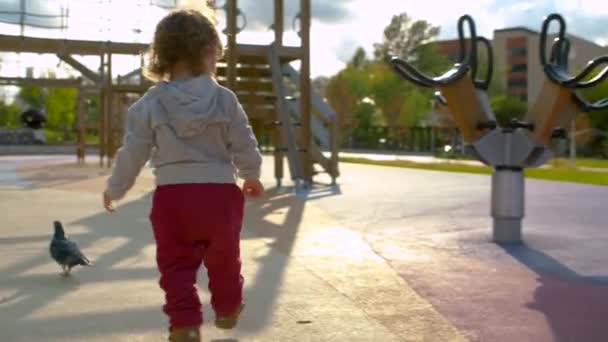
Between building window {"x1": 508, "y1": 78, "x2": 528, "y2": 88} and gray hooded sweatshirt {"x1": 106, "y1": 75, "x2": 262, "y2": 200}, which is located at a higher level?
building window {"x1": 508, "y1": 78, "x2": 528, "y2": 88}

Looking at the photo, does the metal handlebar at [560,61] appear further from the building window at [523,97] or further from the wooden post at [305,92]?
the building window at [523,97]

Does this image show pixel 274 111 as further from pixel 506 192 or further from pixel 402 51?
pixel 402 51

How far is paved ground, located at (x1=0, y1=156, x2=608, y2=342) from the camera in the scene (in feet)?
14.4

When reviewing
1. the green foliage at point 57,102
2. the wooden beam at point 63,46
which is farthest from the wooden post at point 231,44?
the green foliage at point 57,102

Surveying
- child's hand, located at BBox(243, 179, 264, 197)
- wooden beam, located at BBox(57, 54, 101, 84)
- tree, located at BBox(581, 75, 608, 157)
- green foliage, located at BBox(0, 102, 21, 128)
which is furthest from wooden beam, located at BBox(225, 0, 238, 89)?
green foliage, located at BBox(0, 102, 21, 128)

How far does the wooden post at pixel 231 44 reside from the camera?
46.6 feet

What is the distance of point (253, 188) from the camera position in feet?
12.0

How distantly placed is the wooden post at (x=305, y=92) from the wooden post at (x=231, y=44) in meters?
1.27

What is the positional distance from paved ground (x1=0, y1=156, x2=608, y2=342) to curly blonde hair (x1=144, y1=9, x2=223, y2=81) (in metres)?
1.41

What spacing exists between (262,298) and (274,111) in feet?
36.9

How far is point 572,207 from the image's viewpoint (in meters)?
12.0

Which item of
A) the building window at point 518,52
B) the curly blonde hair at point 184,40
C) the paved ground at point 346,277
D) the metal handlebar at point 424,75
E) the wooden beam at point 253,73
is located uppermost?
the building window at point 518,52

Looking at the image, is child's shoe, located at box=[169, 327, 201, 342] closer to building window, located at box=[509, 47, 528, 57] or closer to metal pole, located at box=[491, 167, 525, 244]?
metal pole, located at box=[491, 167, 525, 244]

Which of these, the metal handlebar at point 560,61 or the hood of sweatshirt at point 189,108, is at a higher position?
the metal handlebar at point 560,61
